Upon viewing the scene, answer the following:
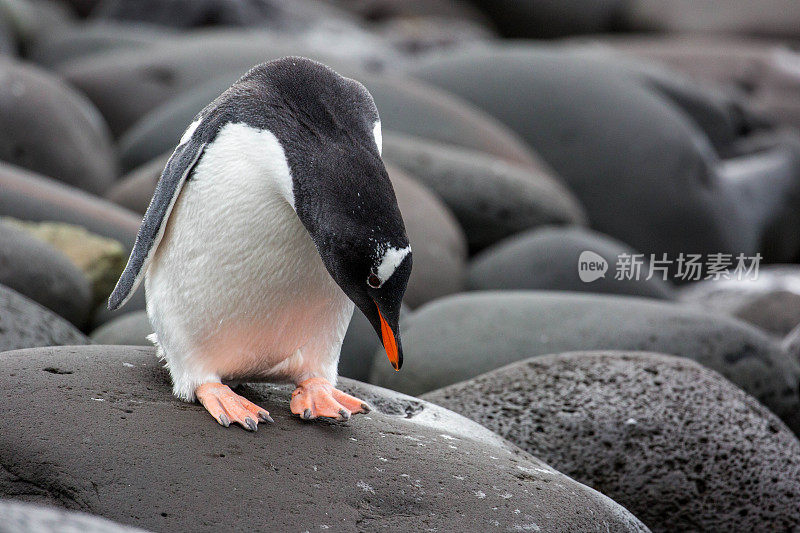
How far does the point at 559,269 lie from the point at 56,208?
9.07 ft

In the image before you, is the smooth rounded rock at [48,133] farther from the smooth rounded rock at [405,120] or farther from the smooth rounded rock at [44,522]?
the smooth rounded rock at [44,522]

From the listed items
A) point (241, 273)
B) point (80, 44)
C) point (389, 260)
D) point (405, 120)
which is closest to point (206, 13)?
point (80, 44)

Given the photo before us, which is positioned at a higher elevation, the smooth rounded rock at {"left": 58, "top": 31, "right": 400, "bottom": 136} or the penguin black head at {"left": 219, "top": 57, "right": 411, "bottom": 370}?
the penguin black head at {"left": 219, "top": 57, "right": 411, "bottom": 370}

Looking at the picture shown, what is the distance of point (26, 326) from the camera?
349cm

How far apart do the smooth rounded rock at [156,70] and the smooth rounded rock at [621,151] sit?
1.38m

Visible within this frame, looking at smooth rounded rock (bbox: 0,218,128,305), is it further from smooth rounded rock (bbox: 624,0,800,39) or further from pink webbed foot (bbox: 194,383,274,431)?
smooth rounded rock (bbox: 624,0,800,39)

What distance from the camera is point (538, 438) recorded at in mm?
3539

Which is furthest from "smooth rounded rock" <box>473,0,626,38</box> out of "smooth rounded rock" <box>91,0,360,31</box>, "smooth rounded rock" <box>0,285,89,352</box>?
"smooth rounded rock" <box>0,285,89,352</box>

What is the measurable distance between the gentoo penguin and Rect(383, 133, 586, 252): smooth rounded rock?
11.8 feet

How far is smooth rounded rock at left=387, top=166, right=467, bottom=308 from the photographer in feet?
18.3

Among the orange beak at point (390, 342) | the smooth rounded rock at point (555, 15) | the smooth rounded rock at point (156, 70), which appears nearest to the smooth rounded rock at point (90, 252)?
the orange beak at point (390, 342)

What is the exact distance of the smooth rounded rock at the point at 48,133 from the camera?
5.88m

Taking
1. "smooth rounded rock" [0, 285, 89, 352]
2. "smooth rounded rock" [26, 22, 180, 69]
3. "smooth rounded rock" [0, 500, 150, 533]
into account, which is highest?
"smooth rounded rock" [0, 500, 150, 533]

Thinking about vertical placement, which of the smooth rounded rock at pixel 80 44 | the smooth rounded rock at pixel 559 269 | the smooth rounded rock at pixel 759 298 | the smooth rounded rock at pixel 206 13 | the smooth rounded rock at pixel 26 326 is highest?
the smooth rounded rock at pixel 206 13
